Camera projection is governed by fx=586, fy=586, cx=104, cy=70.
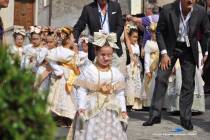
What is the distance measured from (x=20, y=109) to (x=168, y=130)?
17.5 ft

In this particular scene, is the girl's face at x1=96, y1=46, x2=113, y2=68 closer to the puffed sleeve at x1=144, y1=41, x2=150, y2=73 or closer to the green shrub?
the green shrub

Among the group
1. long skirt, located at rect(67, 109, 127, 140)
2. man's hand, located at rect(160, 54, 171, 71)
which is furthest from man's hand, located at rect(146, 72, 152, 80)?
long skirt, located at rect(67, 109, 127, 140)

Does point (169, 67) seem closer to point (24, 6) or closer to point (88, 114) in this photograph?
point (88, 114)

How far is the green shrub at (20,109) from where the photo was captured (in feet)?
7.58

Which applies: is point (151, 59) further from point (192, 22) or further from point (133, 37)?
point (192, 22)

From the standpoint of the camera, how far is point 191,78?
7.73 metres

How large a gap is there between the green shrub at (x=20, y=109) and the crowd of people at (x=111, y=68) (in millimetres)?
151

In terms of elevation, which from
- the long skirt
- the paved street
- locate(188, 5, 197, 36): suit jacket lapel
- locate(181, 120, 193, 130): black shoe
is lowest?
the paved street

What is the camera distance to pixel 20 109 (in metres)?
2.32

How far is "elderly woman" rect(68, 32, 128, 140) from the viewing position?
5.94 meters

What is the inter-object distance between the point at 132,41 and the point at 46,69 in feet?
6.47

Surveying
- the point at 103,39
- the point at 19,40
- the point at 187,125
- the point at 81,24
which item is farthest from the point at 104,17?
the point at 19,40

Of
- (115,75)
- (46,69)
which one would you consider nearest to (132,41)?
(46,69)

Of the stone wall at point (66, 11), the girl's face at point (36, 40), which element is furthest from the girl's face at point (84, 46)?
the stone wall at point (66, 11)
